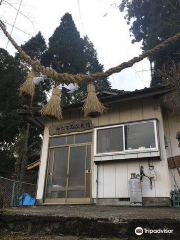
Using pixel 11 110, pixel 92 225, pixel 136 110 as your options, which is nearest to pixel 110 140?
pixel 136 110

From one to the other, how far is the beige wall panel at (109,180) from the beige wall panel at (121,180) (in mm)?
117

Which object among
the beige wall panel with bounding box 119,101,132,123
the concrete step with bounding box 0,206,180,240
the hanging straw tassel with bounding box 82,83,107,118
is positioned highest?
the beige wall panel with bounding box 119,101,132,123

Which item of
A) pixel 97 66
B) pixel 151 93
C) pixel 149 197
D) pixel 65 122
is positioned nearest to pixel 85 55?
pixel 97 66

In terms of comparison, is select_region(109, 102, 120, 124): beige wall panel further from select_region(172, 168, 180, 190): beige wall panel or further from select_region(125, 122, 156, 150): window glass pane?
select_region(172, 168, 180, 190): beige wall panel

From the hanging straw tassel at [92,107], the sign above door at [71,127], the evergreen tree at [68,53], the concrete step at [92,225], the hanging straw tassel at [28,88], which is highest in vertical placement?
the evergreen tree at [68,53]

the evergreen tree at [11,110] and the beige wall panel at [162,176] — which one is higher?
the evergreen tree at [11,110]

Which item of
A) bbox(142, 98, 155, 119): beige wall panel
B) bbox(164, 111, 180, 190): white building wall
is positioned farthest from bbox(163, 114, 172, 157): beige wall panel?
bbox(142, 98, 155, 119): beige wall panel

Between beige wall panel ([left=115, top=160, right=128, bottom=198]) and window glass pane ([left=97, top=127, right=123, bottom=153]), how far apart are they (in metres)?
0.45

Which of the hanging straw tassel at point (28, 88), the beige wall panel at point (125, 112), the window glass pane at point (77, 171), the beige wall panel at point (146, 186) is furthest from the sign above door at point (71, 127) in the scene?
the hanging straw tassel at point (28, 88)

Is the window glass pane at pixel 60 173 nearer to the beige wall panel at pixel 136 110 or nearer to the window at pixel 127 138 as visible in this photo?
the window at pixel 127 138

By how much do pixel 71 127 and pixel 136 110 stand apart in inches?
85.4

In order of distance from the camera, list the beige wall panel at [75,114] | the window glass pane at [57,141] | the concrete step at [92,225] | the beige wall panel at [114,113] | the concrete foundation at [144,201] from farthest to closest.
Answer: the beige wall panel at [75,114]
the window glass pane at [57,141]
the beige wall panel at [114,113]
the concrete foundation at [144,201]
the concrete step at [92,225]

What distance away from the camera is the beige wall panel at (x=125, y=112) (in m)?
6.49

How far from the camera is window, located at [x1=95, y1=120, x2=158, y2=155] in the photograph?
19.5 ft
